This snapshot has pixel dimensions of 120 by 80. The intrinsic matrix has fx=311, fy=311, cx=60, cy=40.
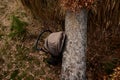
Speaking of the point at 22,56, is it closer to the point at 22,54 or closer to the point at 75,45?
the point at 22,54

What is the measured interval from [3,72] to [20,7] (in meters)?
1.56

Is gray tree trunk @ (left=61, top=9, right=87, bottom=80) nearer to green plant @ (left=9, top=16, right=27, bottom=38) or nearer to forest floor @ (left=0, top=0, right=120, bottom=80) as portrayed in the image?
forest floor @ (left=0, top=0, right=120, bottom=80)

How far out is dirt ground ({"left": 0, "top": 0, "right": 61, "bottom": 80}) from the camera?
5.12 m

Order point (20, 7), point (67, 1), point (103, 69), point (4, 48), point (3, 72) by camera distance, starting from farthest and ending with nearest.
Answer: point (20, 7)
point (4, 48)
point (3, 72)
point (103, 69)
point (67, 1)

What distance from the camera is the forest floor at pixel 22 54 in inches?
202

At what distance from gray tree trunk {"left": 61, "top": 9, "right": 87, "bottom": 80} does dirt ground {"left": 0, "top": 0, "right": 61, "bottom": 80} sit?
2.08ft

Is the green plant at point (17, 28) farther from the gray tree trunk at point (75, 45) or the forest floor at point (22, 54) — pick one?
the gray tree trunk at point (75, 45)

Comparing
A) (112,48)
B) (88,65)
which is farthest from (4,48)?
(112,48)

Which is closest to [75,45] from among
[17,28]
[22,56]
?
[22,56]

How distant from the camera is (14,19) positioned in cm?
582

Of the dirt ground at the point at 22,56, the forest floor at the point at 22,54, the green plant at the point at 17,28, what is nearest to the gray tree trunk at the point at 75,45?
the forest floor at the point at 22,54

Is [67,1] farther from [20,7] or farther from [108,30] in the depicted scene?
[20,7]

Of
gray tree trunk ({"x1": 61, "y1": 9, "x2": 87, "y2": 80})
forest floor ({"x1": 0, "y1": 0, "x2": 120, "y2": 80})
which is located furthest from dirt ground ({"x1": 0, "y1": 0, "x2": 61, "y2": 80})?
gray tree trunk ({"x1": 61, "y1": 9, "x2": 87, "y2": 80})

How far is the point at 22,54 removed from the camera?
5449mm
